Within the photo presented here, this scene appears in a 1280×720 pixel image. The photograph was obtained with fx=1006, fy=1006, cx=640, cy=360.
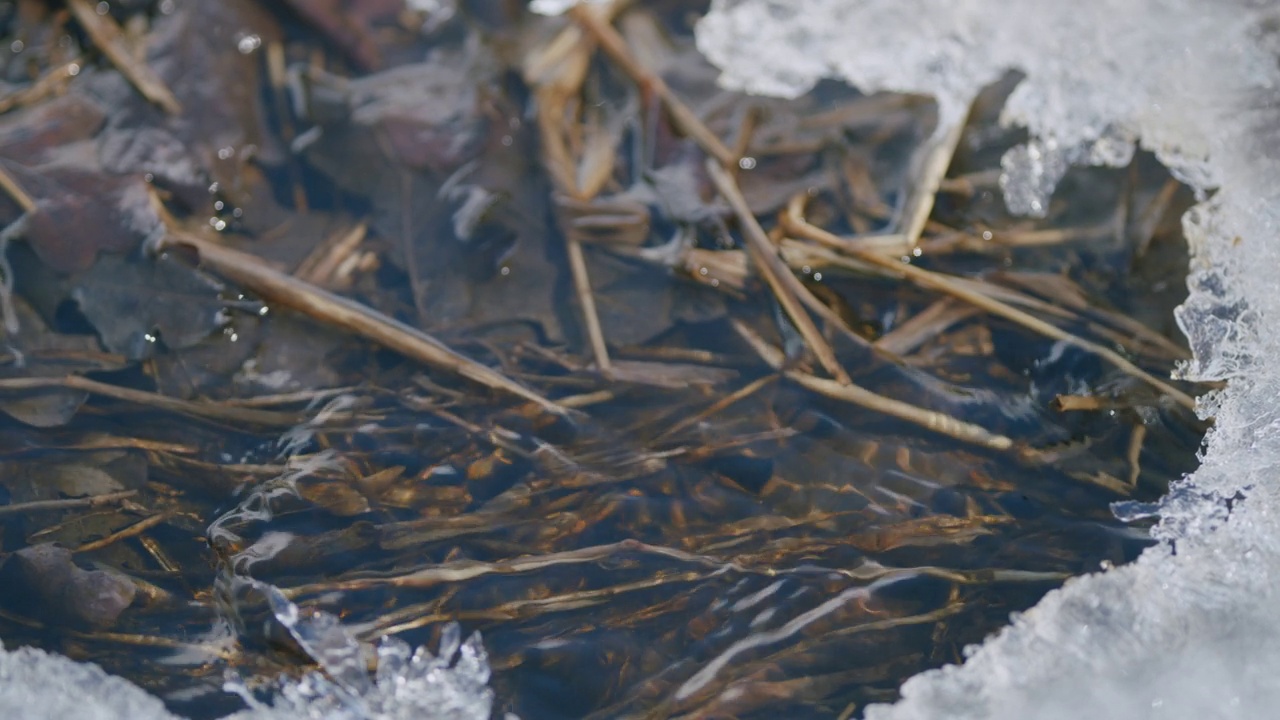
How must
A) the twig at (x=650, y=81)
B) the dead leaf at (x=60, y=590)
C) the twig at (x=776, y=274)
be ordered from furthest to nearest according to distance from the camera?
the twig at (x=650, y=81), the twig at (x=776, y=274), the dead leaf at (x=60, y=590)

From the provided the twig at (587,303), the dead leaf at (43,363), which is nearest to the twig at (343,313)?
the twig at (587,303)

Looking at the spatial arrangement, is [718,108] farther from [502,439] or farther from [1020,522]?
[1020,522]

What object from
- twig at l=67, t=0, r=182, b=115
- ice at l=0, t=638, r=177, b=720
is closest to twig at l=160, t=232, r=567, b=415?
twig at l=67, t=0, r=182, b=115

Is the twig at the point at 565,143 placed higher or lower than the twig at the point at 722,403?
higher

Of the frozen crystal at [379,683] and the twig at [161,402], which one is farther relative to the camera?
the twig at [161,402]

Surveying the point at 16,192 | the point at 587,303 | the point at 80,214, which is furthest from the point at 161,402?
the point at 587,303

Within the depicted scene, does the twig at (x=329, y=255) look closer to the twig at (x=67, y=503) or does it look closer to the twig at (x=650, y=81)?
the twig at (x=67, y=503)

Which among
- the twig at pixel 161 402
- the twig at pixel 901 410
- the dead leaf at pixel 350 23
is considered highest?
the dead leaf at pixel 350 23
